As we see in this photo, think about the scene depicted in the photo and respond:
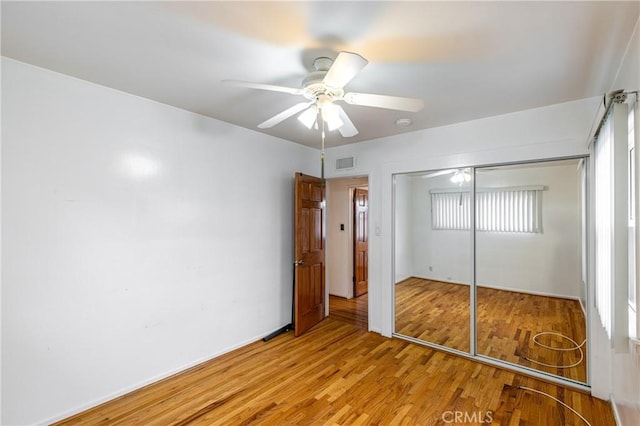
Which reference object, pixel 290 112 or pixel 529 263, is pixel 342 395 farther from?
pixel 529 263

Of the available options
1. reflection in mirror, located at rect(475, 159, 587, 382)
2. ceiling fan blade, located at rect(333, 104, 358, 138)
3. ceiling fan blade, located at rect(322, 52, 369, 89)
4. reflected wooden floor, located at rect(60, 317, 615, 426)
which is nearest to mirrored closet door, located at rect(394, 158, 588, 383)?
reflection in mirror, located at rect(475, 159, 587, 382)

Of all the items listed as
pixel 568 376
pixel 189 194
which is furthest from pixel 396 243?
pixel 189 194

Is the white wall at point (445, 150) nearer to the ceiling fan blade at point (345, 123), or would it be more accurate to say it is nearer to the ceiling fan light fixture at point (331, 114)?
the ceiling fan blade at point (345, 123)

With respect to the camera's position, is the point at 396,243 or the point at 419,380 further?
the point at 396,243

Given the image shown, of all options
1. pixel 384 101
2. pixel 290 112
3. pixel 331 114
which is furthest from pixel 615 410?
pixel 290 112

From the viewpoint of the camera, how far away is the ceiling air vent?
400 cm

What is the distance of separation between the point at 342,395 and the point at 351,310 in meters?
2.27

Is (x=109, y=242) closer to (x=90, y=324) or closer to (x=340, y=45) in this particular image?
(x=90, y=324)

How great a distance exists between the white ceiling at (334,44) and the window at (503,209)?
1255mm

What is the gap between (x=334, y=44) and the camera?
5.54 feet

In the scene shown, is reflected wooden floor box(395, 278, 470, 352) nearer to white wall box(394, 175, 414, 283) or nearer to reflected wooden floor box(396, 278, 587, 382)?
reflected wooden floor box(396, 278, 587, 382)

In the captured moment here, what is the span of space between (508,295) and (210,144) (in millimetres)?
3999

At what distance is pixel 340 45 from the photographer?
170cm

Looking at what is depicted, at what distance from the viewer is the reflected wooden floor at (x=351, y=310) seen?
13.7 feet
